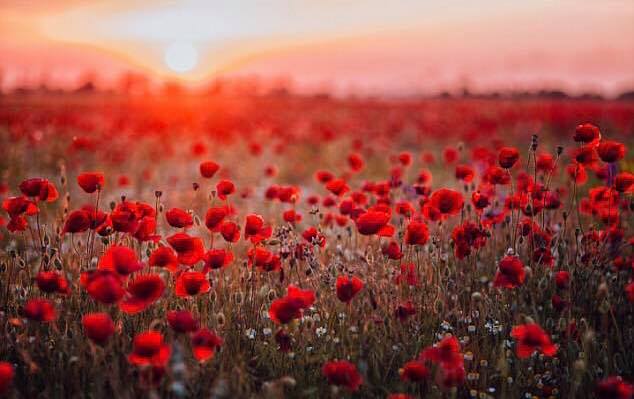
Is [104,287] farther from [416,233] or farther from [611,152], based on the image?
[611,152]

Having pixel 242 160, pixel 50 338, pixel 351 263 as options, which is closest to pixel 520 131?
pixel 242 160

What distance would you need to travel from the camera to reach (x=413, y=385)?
8.32 feet

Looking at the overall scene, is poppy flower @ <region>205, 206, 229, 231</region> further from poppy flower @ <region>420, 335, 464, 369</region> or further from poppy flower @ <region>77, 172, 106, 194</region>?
poppy flower @ <region>420, 335, 464, 369</region>

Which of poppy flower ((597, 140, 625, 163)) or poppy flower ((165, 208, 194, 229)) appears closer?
poppy flower ((165, 208, 194, 229))

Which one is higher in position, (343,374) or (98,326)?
(98,326)

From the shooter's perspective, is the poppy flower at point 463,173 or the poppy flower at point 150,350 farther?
the poppy flower at point 463,173

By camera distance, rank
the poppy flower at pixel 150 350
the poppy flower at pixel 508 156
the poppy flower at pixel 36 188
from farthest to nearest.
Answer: the poppy flower at pixel 508 156 < the poppy flower at pixel 36 188 < the poppy flower at pixel 150 350

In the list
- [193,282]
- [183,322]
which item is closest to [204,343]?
[183,322]

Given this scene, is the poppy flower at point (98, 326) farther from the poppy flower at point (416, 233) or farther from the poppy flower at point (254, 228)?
the poppy flower at point (416, 233)

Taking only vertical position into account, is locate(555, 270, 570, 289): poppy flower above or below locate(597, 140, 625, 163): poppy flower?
below

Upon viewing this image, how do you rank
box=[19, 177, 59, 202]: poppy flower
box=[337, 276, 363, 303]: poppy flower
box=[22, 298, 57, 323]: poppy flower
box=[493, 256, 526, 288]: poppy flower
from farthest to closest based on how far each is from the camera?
box=[19, 177, 59, 202]: poppy flower < box=[493, 256, 526, 288]: poppy flower < box=[337, 276, 363, 303]: poppy flower < box=[22, 298, 57, 323]: poppy flower

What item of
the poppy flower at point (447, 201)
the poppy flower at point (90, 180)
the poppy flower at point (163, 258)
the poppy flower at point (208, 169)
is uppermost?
the poppy flower at point (90, 180)

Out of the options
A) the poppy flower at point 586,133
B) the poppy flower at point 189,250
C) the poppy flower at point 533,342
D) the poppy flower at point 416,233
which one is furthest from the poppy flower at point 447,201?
the poppy flower at point 189,250

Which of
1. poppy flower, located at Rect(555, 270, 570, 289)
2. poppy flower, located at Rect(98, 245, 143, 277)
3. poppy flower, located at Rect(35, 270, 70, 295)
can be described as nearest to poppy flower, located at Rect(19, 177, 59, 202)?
poppy flower, located at Rect(35, 270, 70, 295)
